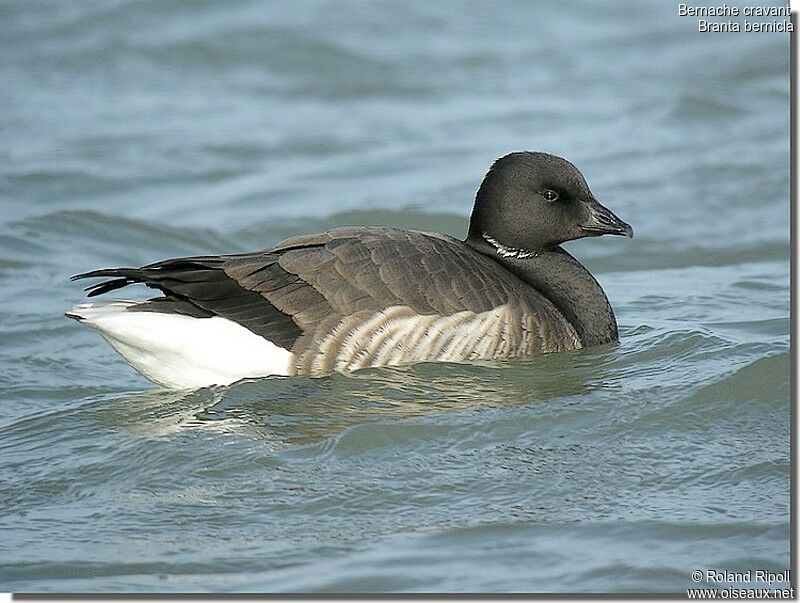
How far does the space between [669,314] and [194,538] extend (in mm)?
4748

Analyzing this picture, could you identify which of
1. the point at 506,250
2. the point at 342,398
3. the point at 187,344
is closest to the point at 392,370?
the point at 342,398

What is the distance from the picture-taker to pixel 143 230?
492 inches

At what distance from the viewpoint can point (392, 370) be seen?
8.08 m

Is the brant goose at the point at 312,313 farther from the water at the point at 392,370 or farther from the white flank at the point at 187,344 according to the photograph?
the water at the point at 392,370

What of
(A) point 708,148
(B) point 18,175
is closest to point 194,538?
(B) point 18,175

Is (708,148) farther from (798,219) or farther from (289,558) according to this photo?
(289,558)

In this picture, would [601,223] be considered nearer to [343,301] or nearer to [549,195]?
[549,195]

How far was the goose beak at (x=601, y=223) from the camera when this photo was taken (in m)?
8.88

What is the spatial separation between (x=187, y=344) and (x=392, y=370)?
1.18m

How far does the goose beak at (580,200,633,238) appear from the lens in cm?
888

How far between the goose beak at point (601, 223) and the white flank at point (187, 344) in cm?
218

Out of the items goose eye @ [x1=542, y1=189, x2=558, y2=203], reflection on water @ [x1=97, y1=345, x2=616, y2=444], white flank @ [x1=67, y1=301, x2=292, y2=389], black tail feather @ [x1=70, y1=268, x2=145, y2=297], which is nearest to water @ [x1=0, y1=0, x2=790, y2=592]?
reflection on water @ [x1=97, y1=345, x2=616, y2=444]

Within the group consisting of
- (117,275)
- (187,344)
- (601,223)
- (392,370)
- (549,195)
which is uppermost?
(549,195)

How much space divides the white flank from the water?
135mm
